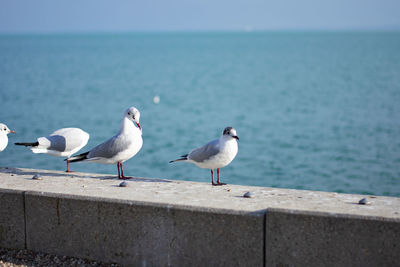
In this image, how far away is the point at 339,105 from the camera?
139 feet

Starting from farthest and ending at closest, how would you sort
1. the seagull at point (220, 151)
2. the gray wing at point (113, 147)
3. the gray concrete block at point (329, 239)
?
the gray wing at point (113, 147) < the seagull at point (220, 151) < the gray concrete block at point (329, 239)

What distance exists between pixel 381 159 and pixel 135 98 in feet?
93.7

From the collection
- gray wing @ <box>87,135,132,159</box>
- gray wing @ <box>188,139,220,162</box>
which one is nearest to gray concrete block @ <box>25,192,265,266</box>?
gray wing @ <box>87,135,132,159</box>

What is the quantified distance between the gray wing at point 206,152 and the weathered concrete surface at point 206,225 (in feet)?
1.86

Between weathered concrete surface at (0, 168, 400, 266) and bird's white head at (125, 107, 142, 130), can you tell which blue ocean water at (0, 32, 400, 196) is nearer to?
bird's white head at (125, 107, 142, 130)

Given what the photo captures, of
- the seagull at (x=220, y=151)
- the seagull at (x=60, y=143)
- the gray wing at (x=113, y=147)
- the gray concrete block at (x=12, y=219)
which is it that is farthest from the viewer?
the seagull at (x=60, y=143)

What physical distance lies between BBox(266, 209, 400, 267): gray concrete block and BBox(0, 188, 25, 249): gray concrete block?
2738 mm

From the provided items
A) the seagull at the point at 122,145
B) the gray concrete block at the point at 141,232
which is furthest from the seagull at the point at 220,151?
the gray concrete block at the point at 141,232

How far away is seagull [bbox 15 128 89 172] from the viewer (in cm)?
724

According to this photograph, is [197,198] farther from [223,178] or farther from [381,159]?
[381,159]

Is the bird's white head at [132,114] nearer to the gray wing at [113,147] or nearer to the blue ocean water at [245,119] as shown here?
the gray wing at [113,147]

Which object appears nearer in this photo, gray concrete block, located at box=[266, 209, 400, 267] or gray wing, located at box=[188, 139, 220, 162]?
gray concrete block, located at box=[266, 209, 400, 267]

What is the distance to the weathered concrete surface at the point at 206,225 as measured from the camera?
471 cm

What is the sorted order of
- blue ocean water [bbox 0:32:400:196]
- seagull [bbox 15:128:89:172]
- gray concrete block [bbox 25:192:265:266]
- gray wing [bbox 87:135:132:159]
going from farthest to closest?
blue ocean water [bbox 0:32:400:196], seagull [bbox 15:128:89:172], gray wing [bbox 87:135:132:159], gray concrete block [bbox 25:192:265:266]
